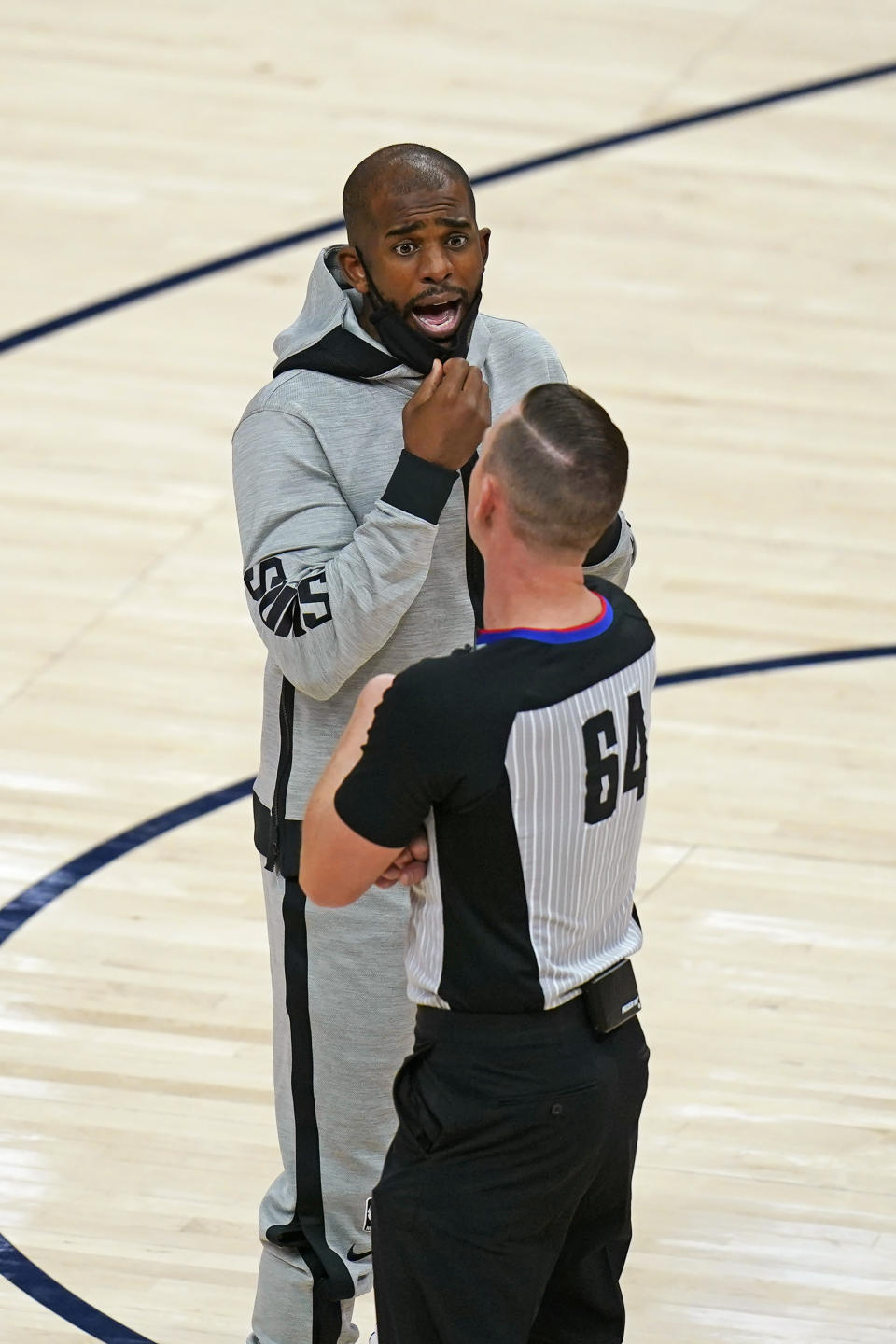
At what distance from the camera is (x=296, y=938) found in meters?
2.99

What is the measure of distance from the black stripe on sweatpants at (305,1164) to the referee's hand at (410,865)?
479mm

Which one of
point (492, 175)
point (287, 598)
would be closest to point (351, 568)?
point (287, 598)

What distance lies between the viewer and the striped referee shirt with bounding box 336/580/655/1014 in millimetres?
2410

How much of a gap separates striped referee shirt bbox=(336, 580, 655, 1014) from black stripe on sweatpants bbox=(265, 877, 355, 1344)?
0.46m

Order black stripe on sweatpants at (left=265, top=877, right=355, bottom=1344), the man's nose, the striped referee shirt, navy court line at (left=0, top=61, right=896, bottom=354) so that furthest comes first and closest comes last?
navy court line at (left=0, top=61, right=896, bottom=354)
black stripe on sweatpants at (left=265, top=877, right=355, bottom=1344)
the man's nose
the striped referee shirt

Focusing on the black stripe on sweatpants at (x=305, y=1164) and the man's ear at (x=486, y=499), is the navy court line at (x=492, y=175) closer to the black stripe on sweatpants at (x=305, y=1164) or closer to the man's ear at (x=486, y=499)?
the black stripe on sweatpants at (x=305, y=1164)

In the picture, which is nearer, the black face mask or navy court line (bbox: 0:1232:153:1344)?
the black face mask

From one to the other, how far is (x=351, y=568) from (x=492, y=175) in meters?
5.96

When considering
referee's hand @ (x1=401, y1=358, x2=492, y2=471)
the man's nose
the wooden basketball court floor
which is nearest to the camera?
referee's hand @ (x1=401, y1=358, x2=492, y2=471)

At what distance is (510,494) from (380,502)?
0.35m

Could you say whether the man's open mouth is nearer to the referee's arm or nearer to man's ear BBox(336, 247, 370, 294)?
man's ear BBox(336, 247, 370, 294)

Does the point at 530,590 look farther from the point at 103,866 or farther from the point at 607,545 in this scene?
the point at 103,866

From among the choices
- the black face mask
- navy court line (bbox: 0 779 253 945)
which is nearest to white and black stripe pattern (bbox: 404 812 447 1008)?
the black face mask

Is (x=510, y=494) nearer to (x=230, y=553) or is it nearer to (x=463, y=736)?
(x=463, y=736)
